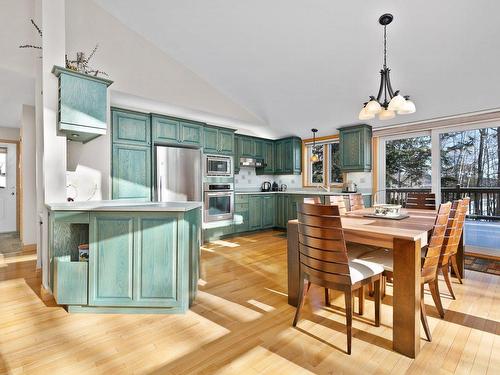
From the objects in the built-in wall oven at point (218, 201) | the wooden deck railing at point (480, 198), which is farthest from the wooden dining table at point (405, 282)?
the built-in wall oven at point (218, 201)

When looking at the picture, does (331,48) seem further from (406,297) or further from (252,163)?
(406,297)

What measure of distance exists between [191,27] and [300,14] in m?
1.53

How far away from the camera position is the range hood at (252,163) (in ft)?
18.2

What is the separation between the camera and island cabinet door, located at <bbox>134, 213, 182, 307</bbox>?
214 centimetres

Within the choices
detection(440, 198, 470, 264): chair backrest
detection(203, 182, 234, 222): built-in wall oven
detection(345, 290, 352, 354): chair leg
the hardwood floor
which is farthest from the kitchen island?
detection(203, 182, 234, 222): built-in wall oven

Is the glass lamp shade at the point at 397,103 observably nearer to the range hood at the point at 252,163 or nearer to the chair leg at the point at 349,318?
the chair leg at the point at 349,318

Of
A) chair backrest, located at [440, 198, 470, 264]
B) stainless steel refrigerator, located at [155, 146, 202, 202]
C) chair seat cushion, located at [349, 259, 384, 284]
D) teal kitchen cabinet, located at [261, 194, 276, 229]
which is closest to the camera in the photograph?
chair seat cushion, located at [349, 259, 384, 284]

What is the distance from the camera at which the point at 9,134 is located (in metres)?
5.32

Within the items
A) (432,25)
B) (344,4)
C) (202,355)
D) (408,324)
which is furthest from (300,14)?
(202,355)

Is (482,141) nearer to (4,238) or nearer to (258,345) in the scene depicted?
(258,345)

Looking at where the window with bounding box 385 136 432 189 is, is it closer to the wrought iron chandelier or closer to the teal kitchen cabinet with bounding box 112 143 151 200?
the wrought iron chandelier

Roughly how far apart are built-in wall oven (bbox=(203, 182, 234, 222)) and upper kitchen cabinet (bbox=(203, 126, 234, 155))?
600 millimetres

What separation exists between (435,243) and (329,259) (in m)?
0.75

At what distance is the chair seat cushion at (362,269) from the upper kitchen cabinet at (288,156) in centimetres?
406
